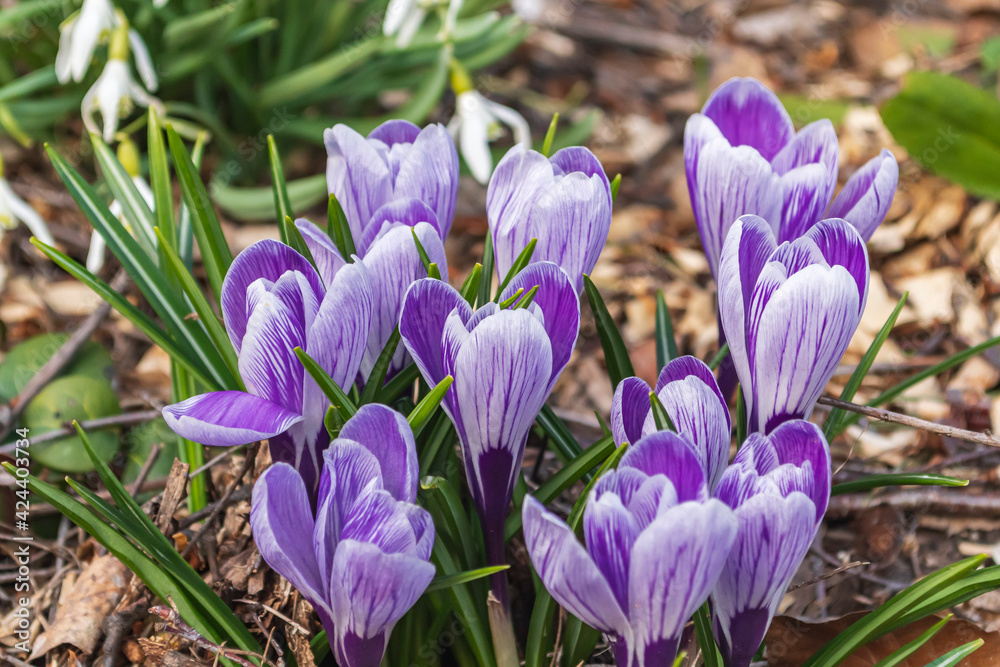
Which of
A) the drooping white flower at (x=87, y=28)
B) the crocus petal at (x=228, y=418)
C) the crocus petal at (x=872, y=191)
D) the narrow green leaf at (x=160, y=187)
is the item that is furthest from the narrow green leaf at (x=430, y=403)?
the drooping white flower at (x=87, y=28)

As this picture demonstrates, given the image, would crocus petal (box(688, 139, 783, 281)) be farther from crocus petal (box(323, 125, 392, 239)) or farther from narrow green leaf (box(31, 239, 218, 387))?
narrow green leaf (box(31, 239, 218, 387))

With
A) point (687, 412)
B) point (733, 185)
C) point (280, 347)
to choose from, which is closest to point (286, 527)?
point (280, 347)

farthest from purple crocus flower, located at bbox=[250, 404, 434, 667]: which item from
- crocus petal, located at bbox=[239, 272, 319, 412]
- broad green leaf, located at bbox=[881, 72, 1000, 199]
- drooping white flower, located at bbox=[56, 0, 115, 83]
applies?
broad green leaf, located at bbox=[881, 72, 1000, 199]

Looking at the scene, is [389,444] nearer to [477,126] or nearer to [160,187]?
[160,187]

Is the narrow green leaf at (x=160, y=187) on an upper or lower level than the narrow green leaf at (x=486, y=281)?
upper

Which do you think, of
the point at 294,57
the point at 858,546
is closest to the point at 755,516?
the point at 858,546

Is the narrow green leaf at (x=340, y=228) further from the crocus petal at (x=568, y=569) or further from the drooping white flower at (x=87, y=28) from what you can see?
the drooping white flower at (x=87, y=28)

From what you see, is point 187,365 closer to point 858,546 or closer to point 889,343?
point 858,546
